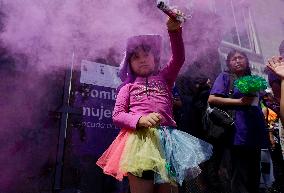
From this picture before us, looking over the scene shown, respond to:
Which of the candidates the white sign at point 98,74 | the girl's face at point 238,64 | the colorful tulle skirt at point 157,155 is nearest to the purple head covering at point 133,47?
the colorful tulle skirt at point 157,155

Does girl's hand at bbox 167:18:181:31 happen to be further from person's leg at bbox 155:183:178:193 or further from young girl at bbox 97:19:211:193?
person's leg at bbox 155:183:178:193

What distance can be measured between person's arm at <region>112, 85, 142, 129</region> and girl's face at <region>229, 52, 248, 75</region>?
134 cm

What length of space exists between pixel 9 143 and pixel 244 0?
286cm

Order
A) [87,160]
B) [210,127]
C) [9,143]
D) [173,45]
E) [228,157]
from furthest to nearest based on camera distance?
[87,160], [9,143], [210,127], [228,157], [173,45]

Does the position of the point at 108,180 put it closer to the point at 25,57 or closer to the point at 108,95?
the point at 108,95

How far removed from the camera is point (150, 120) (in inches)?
86.4

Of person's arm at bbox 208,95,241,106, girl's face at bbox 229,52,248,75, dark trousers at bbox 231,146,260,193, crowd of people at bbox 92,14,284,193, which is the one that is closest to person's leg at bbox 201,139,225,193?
crowd of people at bbox 92,14,284,193

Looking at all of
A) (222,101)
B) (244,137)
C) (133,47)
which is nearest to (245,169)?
(244,137)

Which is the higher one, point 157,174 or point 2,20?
point 2,20

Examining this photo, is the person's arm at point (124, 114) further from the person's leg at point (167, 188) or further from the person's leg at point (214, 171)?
the person's leg at point (214, 171)

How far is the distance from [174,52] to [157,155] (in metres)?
0.76

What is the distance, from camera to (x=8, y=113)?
371cm

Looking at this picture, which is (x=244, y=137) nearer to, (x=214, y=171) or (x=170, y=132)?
(x=214, y=171)

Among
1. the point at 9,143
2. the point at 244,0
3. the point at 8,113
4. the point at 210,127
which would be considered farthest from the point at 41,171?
the point at 244,0
